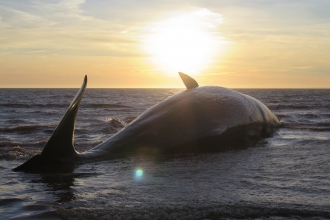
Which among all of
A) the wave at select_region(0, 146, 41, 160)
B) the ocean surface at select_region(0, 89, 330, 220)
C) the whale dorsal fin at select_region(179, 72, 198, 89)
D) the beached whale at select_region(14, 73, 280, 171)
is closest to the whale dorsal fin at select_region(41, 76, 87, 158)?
the beached whale at select_region(14, 73, 280, 171)

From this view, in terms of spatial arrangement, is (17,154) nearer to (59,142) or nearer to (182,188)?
(59,142)

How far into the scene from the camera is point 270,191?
4.20 meters

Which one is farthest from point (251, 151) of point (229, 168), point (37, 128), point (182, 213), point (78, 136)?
point (37, 128)

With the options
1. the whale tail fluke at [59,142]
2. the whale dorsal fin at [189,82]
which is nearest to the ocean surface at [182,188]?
the whale tail fluke at [59,142]

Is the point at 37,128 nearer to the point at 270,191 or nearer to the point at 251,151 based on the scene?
the point at 251,151

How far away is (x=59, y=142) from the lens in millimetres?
5117

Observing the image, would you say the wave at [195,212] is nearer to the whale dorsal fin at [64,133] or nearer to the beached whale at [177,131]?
the whale dorsal fin at [64,133]

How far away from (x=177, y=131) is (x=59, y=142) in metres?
1.91

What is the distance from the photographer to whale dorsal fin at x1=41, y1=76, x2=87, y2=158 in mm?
5027

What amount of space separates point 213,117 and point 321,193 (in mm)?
2705

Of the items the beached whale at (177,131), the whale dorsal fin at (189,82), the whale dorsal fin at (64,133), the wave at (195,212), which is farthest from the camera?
the whale dorsal fin at (189,82)

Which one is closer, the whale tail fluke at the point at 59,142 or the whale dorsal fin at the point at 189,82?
the whale tail fluke at the point at 59,142

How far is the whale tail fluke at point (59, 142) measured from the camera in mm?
5031

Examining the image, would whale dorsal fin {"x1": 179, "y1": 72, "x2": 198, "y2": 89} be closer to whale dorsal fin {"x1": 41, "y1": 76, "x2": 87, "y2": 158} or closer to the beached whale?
the beached whale
